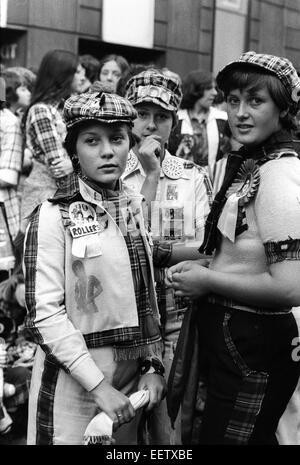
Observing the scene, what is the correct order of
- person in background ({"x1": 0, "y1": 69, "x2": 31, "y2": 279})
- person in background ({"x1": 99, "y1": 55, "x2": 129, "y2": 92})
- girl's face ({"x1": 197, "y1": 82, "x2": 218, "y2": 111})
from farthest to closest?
girl's face ({"x1": 197, "y1": 82, "x2": 218, "y2": 111}), person in background ({"x1": 99, "y1": 55, "x2": 129, "y2": 92}), person in background ({"x1": 0, "y1": 69, "x2": 31, "y2": 279})

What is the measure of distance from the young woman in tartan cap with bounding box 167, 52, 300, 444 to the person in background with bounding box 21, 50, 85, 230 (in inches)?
102

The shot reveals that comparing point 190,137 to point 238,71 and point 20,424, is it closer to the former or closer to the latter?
point 20,424

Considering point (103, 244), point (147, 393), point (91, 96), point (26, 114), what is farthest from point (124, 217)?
point (26, 114)

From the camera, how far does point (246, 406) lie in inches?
97.2

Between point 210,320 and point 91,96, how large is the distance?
84cm

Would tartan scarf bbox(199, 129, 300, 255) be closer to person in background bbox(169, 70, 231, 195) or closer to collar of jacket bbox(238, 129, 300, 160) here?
collar of jacket bbox(238, 129, 300, 160)

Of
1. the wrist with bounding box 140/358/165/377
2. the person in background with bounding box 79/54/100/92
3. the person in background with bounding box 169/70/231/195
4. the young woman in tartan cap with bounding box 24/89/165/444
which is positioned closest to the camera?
the young woman in tartan cap with bounding box 24/89/165/444

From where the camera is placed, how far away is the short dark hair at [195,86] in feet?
23.4

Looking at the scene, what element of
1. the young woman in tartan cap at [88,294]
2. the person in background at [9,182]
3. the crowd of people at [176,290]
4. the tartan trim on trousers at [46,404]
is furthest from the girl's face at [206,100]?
the tartan trim on trousers at [46,404]

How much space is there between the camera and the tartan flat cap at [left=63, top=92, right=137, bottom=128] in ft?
8.37

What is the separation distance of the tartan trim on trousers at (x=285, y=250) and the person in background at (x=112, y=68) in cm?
461

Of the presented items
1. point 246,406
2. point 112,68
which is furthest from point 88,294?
point 112,68

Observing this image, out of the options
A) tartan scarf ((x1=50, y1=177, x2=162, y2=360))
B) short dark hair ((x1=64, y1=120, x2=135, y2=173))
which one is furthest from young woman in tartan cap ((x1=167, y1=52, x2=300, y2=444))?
short dark hair ((x1=64, y1=120, x2=135, y2=173))

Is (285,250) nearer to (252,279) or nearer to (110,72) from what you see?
Answer: (252,279)
